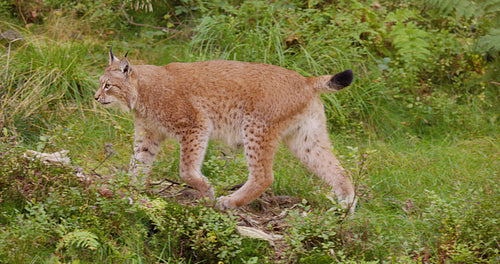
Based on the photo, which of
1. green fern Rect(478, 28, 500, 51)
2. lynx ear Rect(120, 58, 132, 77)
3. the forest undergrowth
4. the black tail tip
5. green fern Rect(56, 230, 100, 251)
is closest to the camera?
green fern Rect(56, 230, 100, 251)

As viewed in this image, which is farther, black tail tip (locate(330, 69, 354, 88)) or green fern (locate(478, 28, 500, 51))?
green fern (locate(478, 28, 500, 51))

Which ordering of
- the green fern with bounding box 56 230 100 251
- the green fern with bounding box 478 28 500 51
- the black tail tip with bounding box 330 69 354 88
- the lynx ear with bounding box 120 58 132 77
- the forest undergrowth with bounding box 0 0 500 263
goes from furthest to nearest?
1. the green fern with bounding box 478 28 500 51
2. the lynx ear with bounding box 120 58 132 77
3. the black tail tip with bounding box 330 69 354 88
4. the forest undergrowth with bounding box 0 0 500 263
5. the green fern with bounding box 56 230 100 251

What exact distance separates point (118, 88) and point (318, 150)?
1.81 meters

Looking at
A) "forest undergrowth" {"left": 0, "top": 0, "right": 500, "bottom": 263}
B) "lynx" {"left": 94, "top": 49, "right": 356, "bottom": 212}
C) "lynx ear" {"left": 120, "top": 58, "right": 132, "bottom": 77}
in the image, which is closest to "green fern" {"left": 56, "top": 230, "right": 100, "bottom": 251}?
"forest undergrowth" {"left": 0, "top": 0, "right": 500, "bottom": 263}

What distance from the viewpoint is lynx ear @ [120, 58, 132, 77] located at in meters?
4.89

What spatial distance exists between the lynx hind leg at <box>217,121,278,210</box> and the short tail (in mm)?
619

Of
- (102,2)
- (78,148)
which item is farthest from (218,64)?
(102,2)

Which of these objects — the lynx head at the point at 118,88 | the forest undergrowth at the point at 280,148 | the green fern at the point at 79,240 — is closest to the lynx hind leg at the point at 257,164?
the forest undergrowth at the point at 280,148

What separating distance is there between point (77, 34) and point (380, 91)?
3.95 m

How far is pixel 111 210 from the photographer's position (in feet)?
12.5

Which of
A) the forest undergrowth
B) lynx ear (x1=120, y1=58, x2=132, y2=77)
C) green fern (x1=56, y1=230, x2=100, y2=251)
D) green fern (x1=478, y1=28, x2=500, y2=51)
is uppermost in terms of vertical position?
lynx ear (x1=120, y1=58, x2=132, y2=77)

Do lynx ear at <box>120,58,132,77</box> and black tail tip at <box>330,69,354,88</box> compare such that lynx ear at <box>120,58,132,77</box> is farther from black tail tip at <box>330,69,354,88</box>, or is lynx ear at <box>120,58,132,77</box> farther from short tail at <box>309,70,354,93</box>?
black tail tip at <box>330,69,354,88</box>

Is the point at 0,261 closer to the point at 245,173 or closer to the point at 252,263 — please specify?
the point at 252,263

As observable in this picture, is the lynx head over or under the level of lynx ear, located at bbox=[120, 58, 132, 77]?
under
